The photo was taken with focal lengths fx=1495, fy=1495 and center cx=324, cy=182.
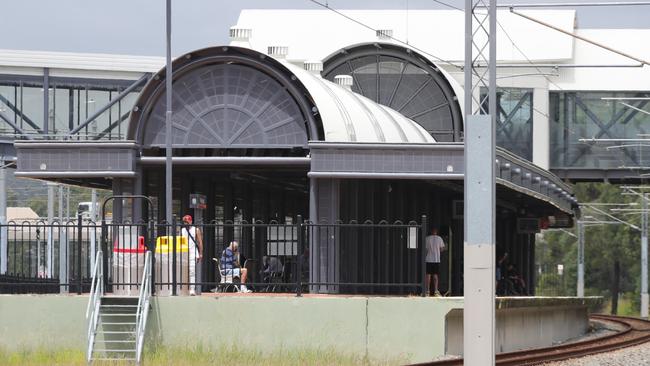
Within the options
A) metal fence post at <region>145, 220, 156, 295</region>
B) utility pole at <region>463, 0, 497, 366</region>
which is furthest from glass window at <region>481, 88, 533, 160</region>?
utility pole at <region>463, 0, 497, 366</region>

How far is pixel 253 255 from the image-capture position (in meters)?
30.1

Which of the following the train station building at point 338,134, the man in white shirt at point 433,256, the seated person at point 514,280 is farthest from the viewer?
the seated person at point 514,280

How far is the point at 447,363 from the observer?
24.1 m

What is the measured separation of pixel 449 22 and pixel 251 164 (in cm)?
2924

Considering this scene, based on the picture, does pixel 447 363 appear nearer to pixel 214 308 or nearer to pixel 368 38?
pixel 214 308

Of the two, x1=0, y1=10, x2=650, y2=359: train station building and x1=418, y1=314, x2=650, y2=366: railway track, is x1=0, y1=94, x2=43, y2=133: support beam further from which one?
x1=418, y1=314, x2=650, y2=366: railway track

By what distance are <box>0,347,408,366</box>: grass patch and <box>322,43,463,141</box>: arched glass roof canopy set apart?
58.7 feet

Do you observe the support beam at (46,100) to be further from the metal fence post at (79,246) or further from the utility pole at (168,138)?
the metal fence post at (79,246)

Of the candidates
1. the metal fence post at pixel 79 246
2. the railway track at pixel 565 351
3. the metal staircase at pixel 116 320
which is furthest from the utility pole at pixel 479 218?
the metal fence post at pixel 79 246

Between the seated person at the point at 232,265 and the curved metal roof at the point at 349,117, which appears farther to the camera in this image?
the curved metal roof at the point at 349,117

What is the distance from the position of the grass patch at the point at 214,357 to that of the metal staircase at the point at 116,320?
0.31 m

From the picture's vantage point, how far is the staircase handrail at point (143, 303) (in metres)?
23.9

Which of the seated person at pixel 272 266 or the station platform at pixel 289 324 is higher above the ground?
the seated person at pixel 272 266

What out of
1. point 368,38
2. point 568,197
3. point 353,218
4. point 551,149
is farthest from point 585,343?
point 368,38
